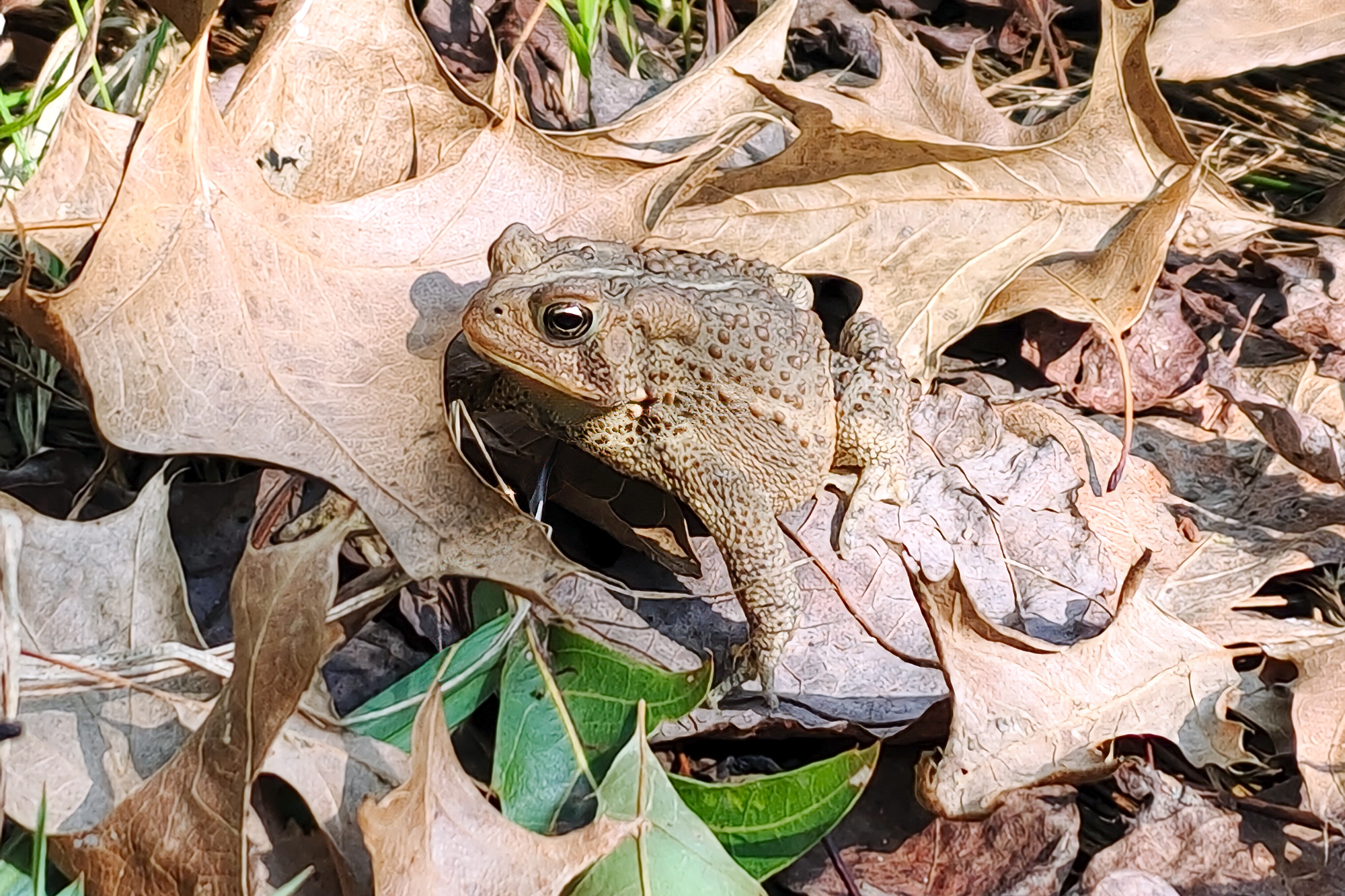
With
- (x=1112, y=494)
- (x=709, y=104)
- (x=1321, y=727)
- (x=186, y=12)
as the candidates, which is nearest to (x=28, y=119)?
(x=186, y=12)

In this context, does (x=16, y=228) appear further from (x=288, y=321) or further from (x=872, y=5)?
(x=872, y=5)

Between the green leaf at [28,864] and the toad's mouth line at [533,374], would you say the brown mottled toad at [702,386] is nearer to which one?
the toad's mouth line at [533,374]

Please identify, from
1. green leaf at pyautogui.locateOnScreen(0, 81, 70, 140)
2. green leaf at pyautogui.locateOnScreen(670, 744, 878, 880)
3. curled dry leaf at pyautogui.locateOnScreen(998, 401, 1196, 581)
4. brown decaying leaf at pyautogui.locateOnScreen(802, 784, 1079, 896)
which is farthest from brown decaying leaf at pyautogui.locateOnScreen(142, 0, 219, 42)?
brown decaying leaf at pyautogui.locateOnScreen(802, 784, 1079, 896)

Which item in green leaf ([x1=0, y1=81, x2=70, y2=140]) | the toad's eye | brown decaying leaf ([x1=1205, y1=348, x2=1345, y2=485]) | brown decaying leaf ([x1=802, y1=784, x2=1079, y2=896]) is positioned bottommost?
brown decaying leaf ([x1=802, y1=784, x2=1079, y2=896])

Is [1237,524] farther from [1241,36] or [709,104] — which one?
[709,104]

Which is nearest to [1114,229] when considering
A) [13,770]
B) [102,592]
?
[102,592]

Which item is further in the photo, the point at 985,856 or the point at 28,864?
the point at 985,856

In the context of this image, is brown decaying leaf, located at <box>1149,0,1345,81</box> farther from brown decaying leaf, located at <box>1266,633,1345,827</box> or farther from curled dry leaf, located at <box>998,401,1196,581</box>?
brown decaying leaf, located at <box>1266,633,1345,827</box>
